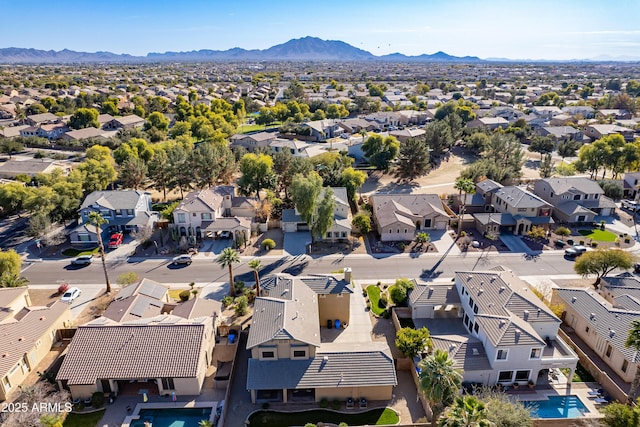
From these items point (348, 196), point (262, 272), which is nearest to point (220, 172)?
point (348, 196)

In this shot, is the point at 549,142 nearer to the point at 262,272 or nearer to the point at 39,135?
the point at 262,272

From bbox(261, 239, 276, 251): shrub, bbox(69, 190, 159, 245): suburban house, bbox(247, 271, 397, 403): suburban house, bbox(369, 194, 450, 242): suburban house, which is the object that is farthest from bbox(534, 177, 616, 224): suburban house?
bbox(69, 190, 159, 245): suburban house

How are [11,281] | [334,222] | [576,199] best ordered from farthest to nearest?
1. [576,199]
2. [334,222]
3. [11,281]

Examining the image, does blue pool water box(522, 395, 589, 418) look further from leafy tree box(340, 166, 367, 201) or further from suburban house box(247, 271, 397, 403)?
leafy tree box(340, 166, 367, 201)

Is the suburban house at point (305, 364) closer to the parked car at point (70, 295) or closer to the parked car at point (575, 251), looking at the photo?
the parked car at point (70, 295)

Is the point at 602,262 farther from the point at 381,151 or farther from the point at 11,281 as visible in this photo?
the point at 11,281

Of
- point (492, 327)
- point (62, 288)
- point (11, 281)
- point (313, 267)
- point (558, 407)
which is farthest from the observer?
point (313, 267)

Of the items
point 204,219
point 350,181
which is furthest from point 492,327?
point 204,219
